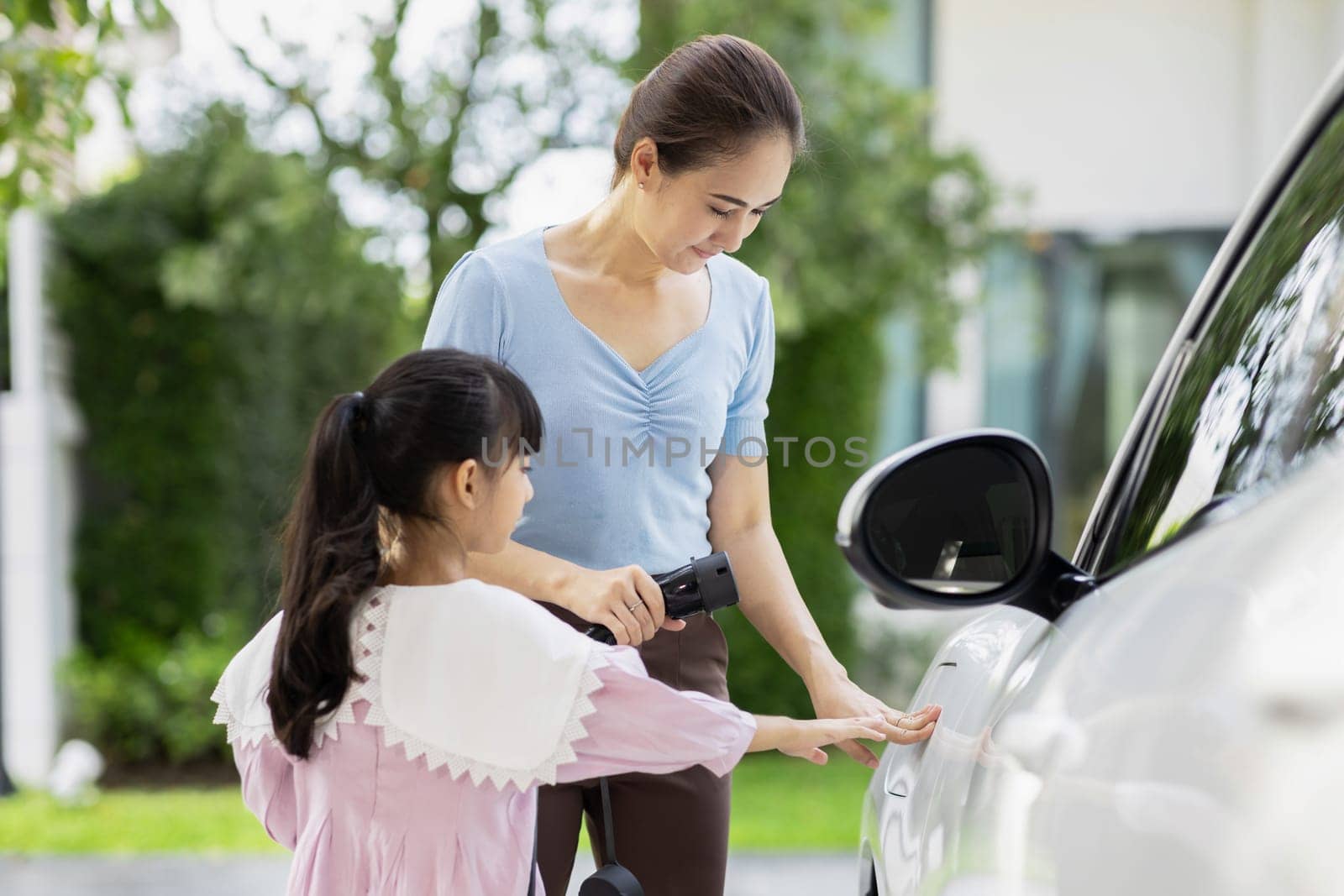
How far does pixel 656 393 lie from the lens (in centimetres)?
194

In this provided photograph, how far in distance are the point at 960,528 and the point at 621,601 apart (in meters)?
0.45

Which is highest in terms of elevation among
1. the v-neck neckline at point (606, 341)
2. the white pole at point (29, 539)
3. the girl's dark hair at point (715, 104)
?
the girl's dark hair at point (715, 104)

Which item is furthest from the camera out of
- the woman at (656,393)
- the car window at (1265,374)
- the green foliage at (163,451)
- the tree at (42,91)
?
the green foliage at (163,451)

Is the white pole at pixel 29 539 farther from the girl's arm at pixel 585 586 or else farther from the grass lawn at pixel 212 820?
the girl's arm at pixel 585 586

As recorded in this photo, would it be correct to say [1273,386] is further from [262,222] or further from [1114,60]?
[1114,60]

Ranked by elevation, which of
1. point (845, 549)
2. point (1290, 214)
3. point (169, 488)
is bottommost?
point (169, 488)

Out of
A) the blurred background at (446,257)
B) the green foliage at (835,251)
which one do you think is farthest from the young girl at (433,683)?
the green foliage at (835,251)

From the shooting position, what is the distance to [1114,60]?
7.97m

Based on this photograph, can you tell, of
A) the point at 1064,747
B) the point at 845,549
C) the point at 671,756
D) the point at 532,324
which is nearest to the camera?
the point at 1064,747

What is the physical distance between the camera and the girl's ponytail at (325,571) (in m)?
1.65

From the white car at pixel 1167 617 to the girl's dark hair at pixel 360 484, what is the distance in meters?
0.48

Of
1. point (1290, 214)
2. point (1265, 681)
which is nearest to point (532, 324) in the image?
point (1290, 214)

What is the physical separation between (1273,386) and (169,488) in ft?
20.8

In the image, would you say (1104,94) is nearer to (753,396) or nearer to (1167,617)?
(753,396)
